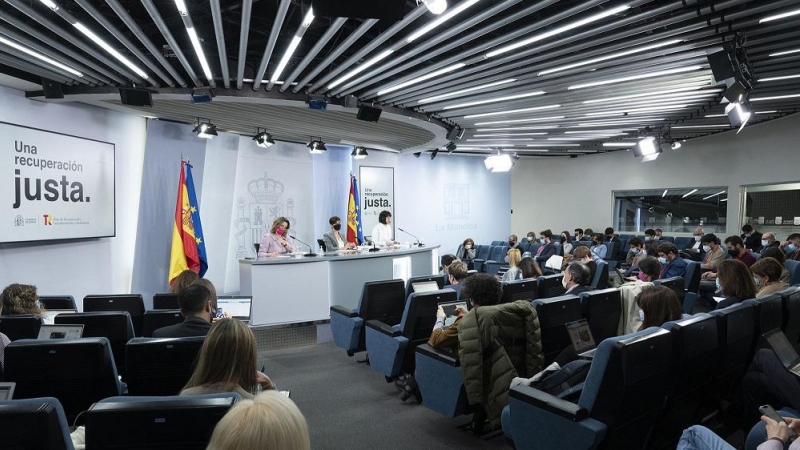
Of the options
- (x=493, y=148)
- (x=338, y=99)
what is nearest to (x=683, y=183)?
(x=493, y=148)

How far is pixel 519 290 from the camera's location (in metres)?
4.52

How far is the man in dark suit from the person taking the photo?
278 cm

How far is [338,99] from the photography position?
6906 mm

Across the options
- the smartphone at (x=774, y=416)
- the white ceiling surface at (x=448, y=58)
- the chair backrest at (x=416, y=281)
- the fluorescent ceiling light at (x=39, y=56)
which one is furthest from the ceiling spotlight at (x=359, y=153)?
the smartphone at (x=774, y=416)

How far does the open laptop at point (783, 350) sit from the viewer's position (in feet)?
9.04

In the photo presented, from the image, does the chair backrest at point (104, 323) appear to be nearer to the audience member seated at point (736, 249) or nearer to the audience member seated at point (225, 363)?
the audience member seated at point (225, 363)

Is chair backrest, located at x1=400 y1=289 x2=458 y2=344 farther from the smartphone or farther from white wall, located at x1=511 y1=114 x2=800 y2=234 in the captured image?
white wall, located at x1=511 y1=114 x2=800 y2=234

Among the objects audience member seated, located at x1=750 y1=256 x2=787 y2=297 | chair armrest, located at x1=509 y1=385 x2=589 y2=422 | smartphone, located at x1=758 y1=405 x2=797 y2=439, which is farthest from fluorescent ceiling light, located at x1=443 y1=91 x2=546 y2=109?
smartphone, located at x1=758 y1=405 x2=797 y2=439

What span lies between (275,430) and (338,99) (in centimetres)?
634

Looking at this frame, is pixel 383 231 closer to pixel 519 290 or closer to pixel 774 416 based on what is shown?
pixel 519 290

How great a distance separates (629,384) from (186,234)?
6730 mm

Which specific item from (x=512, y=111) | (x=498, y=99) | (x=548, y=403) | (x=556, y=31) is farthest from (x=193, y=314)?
(x=512, y=111)

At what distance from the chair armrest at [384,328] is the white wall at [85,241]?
447cm

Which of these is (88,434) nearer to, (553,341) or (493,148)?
(553,341)
